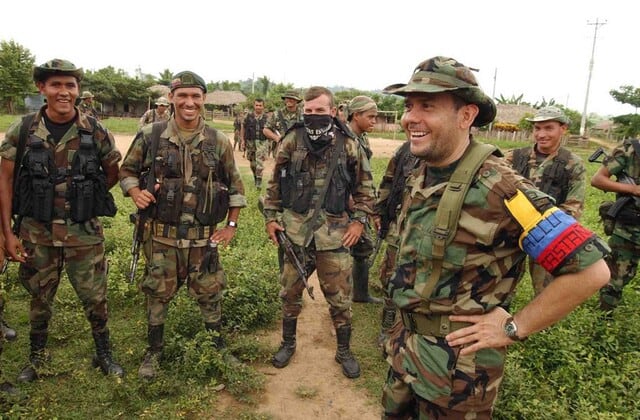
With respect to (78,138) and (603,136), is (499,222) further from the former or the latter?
(603,136)

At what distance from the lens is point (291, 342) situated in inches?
162

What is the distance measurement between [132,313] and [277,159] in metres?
2.34

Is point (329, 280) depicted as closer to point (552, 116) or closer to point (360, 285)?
point (360, 285)

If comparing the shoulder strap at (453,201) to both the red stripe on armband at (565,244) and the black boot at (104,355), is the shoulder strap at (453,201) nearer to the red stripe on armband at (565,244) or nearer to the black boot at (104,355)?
the red stripe on armband at (565,244)

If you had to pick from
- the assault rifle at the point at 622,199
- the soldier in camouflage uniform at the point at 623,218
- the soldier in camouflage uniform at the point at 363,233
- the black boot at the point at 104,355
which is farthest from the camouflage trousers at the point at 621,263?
the black boot at the point at 104,355

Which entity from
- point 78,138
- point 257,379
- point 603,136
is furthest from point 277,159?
point 603,136

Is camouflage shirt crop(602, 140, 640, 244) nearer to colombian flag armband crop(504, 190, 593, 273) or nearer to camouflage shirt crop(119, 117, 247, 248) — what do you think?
colombian flag armband crop(504, 190, 593, 273)

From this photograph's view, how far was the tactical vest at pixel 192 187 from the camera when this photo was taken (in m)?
3.47

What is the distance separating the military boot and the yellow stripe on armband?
3.03 m

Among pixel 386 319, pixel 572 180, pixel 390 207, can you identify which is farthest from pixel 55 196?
pixel 572 180

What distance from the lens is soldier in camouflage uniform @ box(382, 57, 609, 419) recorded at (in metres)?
1.72

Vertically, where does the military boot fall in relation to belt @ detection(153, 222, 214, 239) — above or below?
below

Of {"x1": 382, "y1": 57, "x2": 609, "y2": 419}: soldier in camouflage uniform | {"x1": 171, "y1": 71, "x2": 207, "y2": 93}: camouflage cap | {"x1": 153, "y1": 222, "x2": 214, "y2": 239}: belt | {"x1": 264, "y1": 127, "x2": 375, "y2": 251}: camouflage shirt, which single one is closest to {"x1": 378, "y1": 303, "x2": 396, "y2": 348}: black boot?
{"x1": 264, "y1": 127, "x2": 375, "y2": 251}: camouflage shirt

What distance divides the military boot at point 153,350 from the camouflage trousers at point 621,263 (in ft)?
14.7
